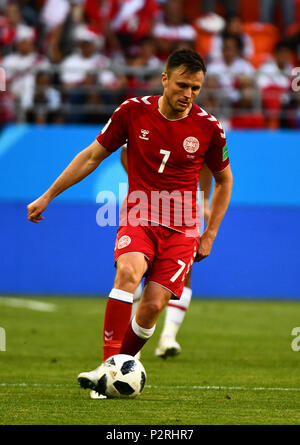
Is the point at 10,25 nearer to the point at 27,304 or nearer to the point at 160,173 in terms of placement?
the point at 27,304

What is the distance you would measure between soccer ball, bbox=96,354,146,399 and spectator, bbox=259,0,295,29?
47.8 ft

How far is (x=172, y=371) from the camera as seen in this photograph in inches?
324

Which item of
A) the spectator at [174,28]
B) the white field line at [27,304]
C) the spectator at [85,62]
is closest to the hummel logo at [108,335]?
the white field line at [27,304]

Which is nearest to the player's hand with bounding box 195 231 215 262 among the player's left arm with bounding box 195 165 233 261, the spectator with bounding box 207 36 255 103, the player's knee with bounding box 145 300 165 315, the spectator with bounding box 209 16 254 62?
the player's left arm with bounding box 195 165 233 261

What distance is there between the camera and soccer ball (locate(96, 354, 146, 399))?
6262 mm

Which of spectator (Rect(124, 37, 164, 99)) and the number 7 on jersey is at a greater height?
spectator (Rect(124, 37, 164, 99))

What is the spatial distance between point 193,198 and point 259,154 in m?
8.69

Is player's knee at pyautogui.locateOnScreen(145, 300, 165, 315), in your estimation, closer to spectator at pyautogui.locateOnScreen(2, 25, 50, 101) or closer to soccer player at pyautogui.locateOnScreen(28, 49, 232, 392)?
soccer player at pyautogui.locateOnScreen(28, 49, 232, 392)

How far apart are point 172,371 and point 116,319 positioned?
1.85m

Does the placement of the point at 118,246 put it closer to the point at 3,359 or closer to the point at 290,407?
the point at 290,407

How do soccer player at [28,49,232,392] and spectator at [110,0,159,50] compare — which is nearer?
soccer player at [28,49,232,392]

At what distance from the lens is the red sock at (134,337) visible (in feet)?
22.4

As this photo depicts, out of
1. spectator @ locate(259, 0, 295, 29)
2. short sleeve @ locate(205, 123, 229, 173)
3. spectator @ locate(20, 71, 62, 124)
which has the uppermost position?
spectator @ locate(259, 0, 295, 29)
